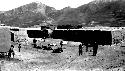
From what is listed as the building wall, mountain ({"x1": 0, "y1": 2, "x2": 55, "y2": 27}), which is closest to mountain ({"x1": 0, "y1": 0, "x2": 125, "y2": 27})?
mountain ({"x1": 0, "y1": 2, "x2": 55, "y2": 27})

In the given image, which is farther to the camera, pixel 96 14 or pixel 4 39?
pixel 96 14

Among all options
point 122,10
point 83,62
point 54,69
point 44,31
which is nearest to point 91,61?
point 83,62

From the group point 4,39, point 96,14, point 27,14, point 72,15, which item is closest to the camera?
point 4,39

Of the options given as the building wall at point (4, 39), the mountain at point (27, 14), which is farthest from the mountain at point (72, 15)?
the building wall at point (4, 39)

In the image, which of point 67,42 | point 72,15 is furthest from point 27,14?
point 67,42

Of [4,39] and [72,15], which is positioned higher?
[72,15]

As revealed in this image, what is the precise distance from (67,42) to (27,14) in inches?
3947

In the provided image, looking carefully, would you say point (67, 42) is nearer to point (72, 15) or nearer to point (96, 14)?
point (96, 14)

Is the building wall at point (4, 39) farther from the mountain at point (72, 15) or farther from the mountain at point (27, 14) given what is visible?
the mountain at point (27, 14)

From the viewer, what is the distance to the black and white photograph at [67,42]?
2029 cm

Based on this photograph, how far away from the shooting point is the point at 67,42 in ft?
136

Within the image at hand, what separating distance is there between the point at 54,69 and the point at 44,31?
100 ft

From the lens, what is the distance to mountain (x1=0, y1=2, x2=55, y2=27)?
5007 inches

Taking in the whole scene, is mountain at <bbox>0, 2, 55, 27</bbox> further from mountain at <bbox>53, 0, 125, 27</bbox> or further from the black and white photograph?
mountain at <bbox>53, 0, 125, 27</bbox>
